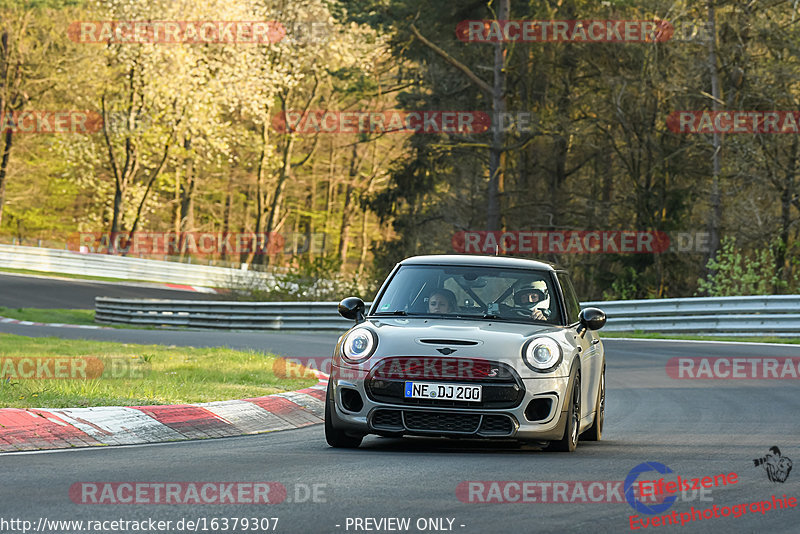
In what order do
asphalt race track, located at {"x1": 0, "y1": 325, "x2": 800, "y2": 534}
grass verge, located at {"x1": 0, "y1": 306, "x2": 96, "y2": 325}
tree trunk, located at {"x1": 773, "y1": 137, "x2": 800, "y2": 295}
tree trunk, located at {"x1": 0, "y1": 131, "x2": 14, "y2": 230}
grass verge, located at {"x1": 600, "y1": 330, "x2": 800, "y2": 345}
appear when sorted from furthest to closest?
tree trunk, located at {"x1": 0, "y1": 131, "x2": 14, "y2": 230} → grass verge, located at {"x1": 0, "y1": 306, "x2": 96, "y2": 325} → tree trunk, located at {"x1": 773, "y1": 137, "x2": 800, "y2": 295} → grass verge, located at {"x1": 600, "y1": 330, "x2": 800, "y2": 345} → asphalt race track, located at {"x1": 0, "y1": 325, "x2": 800, "y2": 534}

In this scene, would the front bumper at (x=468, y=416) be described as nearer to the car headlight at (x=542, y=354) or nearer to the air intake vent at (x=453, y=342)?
the car headlight at (x=542, y=354)

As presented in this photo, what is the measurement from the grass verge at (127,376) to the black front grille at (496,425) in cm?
362

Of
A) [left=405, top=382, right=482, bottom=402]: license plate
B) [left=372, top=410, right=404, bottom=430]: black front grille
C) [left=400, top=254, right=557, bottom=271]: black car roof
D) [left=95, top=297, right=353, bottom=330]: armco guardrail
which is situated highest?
[left=400, top=254, right=557, bottom=271]: black car roof

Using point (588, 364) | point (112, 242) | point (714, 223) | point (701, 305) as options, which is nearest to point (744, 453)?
point (588, 364)

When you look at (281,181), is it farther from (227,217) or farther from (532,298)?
(532,298)

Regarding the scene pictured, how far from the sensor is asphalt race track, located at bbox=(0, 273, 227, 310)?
3897 centimetres

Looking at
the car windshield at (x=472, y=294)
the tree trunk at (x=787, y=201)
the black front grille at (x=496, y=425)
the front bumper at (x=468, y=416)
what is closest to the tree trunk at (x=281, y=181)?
the tree trunk at (x=787, y=201)

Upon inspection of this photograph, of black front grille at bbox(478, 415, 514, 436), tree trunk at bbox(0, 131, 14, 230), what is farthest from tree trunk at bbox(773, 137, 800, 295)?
tree trunk at bbox(0, 131, 14, 230)

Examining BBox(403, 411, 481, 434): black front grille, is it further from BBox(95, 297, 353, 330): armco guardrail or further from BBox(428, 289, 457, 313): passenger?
BBox(95, 297, 353, 330): armco guardrail

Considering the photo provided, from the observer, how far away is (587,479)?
23.5 feet

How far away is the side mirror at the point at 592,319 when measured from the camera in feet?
31.3

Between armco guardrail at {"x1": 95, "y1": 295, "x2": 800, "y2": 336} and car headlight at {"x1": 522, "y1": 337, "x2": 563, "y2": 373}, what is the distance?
15.6 m

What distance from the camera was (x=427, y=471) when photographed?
24.1ft

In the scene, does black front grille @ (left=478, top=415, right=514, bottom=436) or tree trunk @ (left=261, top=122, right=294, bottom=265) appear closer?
black front grille @ (left=478, top=415, right=514, bottom=436)
